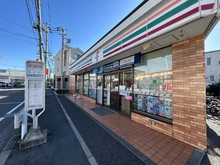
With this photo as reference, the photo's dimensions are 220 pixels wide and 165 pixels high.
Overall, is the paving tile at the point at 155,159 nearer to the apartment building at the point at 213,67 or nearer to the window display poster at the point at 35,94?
the window display poster at the point at 35,94

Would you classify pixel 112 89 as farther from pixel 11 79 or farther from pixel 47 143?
→ pixel 11 79

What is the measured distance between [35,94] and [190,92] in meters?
4.49

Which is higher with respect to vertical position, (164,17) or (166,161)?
(164,17)

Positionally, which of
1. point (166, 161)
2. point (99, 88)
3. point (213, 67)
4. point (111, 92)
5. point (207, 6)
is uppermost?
point (213, 67)

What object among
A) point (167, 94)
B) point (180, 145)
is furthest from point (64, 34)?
point (180, 145)

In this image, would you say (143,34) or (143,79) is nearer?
(143,34)

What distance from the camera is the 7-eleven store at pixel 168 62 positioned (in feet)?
7.39

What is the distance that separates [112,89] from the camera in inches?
252

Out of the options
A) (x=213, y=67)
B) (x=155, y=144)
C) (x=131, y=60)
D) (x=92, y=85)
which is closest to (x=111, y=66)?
(x=131, y=60)

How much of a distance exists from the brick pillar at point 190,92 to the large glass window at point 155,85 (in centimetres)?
41

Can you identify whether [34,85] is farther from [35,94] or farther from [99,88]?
[99,88]

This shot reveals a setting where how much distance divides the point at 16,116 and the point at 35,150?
1.18m

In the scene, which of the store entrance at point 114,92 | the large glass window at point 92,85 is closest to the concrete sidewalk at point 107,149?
the store entrance at point 114,92

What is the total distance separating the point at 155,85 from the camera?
156 inches
